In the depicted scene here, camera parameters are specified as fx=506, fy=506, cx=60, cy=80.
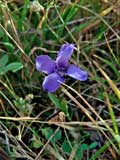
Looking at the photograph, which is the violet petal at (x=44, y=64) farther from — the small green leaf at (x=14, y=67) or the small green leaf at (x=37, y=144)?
the small green leaf at (x=37, y=144)

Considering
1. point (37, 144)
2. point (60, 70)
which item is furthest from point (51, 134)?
point (60, 70)

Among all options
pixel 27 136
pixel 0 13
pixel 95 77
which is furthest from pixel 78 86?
pixel 0 13

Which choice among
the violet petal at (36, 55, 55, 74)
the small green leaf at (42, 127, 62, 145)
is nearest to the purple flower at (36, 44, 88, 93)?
the violet petal at (36, 55, 55, 74)

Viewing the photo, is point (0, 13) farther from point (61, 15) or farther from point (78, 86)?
point (78, 86)

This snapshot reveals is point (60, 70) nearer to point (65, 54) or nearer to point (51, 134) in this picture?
point (65, 54)

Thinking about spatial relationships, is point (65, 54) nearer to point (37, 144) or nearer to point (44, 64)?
point (44, 64)

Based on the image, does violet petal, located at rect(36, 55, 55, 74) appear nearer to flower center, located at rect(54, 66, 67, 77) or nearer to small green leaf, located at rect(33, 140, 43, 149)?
flower center, located at rect(54, 66, 67, 77)

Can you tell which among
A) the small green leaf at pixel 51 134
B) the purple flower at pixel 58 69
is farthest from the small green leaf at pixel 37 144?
the purple flower at pixel 58 69

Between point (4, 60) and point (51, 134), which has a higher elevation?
point (4, 60)
